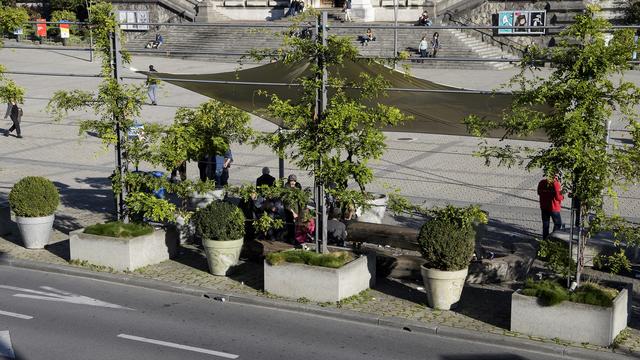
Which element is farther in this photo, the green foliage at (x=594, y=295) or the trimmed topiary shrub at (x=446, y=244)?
the trimmed topiary shrub at (x=446, y=244)

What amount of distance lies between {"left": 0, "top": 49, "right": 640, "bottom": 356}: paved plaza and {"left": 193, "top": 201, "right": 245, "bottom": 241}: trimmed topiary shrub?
75 centimetres

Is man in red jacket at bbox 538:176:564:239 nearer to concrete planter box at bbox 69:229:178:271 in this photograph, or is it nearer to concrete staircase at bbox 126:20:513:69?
concrete planter box at bbox 69:229:178:271

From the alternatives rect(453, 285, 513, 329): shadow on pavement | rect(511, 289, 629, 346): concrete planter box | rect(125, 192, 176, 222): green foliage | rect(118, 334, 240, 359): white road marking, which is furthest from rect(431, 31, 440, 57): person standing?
rect(118, 334, 240, 359): white road marking

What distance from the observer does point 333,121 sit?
1433 cm

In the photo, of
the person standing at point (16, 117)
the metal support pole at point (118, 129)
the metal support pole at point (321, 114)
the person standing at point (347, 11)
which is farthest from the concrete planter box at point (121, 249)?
the person standing at point (347, 11)

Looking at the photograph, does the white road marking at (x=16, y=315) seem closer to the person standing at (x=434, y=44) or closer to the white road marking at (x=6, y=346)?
the white road marking at (x=6, y=346)

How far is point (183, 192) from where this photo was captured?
16.8 meters

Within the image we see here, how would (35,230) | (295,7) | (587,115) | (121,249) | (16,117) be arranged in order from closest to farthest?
1. (587,115)
2. (121,249)
3. (35,230)
4. (16,117)
5. (295,7)

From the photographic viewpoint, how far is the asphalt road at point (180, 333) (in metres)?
12.2

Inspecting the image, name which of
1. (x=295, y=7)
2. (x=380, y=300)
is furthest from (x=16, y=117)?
(x=295, y=7)

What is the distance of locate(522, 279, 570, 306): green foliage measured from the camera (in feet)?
41.2

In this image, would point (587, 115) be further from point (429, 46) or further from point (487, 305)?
point (429, 46)

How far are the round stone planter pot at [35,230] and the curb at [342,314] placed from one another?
655mm

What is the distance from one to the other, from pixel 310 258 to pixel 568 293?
4040 mm
